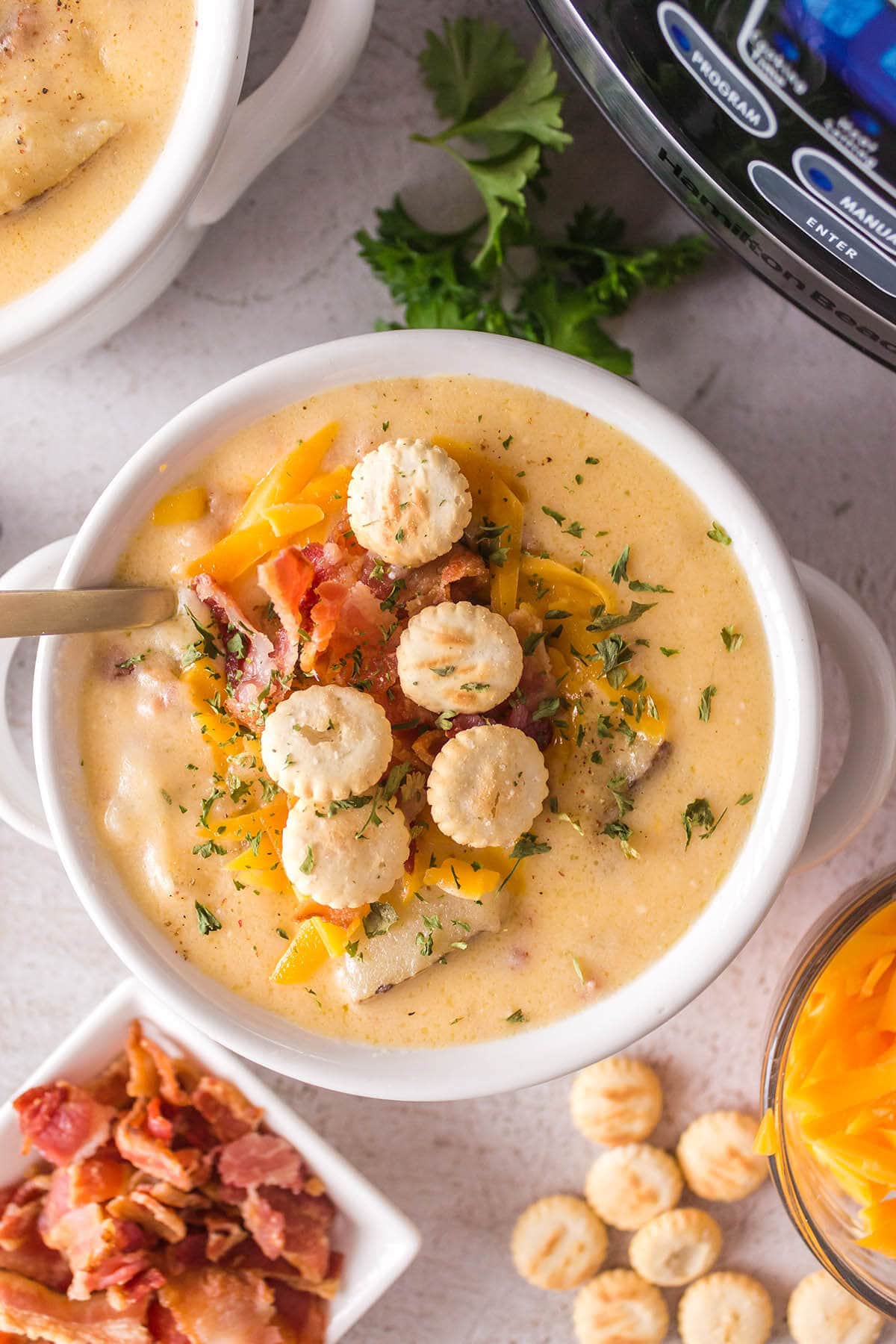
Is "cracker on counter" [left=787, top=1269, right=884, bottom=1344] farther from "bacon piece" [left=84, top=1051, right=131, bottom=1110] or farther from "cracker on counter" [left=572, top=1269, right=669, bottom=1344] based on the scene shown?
"bacon piece" [left=84, top=1051, right=131, bottom=1110]

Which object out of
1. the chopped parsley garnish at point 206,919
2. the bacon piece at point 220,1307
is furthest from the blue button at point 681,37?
the bacon piece at point 220,1307

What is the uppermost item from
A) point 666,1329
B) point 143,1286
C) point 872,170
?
point 872,170

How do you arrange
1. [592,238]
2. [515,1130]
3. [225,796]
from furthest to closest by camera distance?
[515,1130] < [592,238] < [225,796]

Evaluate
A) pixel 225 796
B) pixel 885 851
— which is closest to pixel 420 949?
pixel 225 796

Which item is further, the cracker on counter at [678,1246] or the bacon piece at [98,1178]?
the cracker on counter at [678,1246]

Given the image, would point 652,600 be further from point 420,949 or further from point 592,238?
point 592,238

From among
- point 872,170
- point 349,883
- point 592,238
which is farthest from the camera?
point 592,238

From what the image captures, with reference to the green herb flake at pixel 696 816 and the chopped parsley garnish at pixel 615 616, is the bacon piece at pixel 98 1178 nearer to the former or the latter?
the green herb flake at pixel 696 816

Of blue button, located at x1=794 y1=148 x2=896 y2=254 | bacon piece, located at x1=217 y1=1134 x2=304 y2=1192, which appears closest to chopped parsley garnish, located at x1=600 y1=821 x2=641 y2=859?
blue button, located at x1=794 y1=148 x2=896 y2=254

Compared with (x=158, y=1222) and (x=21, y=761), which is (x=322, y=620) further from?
(x=158, y=1222)
